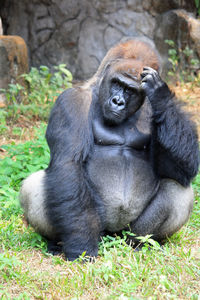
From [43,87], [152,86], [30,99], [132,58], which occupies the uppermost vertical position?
[132,58]

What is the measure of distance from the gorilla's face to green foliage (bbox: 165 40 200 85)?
15.7 feet

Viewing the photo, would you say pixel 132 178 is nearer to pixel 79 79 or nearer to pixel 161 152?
pixel 161 152

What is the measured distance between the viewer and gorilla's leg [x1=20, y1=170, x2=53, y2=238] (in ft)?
10.0

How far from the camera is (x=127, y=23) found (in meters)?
8.55

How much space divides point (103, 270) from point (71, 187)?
24.1 inches

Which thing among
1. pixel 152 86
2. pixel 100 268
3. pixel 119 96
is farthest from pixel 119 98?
pixel 100 268

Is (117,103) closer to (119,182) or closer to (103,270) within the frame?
(119,182)

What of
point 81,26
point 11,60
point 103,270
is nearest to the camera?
point 103,270

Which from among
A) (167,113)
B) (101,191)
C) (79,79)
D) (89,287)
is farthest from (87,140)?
(79,79)

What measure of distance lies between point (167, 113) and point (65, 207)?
0.90 metres

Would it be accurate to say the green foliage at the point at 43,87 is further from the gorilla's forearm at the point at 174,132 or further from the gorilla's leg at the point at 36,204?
the gorilla's forearm at the point at 174,132

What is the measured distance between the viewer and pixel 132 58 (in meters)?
3.08

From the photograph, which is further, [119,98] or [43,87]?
[43,87]

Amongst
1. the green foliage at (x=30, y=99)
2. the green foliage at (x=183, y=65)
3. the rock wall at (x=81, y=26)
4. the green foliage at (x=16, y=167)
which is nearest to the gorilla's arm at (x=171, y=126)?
the green foliage at (x=16, y=167)
